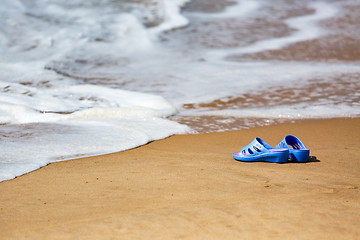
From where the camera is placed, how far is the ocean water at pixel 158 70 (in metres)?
4.10

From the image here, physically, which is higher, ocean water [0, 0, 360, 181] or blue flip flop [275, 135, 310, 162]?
ocean water [0, 0, 360, 181]

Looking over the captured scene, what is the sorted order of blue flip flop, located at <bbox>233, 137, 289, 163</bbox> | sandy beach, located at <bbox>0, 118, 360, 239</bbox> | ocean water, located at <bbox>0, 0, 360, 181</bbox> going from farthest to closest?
ocean water, located at <bbox>0, 0, 360, 181</bbox>
blue flip flop, located at <bbox>233, 137, 289, 163</bbox>
sandy beach, located at <bbox>0, 118, 360, 239</bbox>

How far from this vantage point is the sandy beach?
6.25 feet

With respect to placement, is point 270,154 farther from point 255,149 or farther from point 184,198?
point 184,198

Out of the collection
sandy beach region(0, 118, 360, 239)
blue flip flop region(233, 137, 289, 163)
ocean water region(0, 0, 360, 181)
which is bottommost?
sandy beach region(0, 118, 360, 239)

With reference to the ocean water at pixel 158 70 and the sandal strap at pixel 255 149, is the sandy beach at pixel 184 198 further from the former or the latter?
the ocean water at pixel 158 70

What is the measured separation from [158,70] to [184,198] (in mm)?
4832

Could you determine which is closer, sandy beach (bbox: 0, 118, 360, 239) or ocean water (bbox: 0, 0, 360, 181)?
sandy beach (bbox: 0, 118, 360, 239)

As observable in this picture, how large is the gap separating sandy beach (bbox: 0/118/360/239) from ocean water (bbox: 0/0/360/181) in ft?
1.44

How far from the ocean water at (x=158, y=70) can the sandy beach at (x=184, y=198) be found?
0.44m

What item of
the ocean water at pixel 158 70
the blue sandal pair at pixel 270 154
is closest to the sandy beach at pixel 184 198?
the blue sandal pair at pixel 270 154

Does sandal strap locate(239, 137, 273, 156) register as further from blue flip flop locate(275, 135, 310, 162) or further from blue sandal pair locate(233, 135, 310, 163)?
blue flip flop locate(275, 135, 310, 162)

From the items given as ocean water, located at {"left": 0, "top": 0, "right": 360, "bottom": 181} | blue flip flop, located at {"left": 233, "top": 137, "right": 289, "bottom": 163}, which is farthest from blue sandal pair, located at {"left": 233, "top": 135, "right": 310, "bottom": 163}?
ocean water, located at {"left": 0, "top": 0, "right": 360, "bottom": 181}

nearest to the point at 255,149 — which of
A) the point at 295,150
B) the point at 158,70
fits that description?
the point at 295,150
